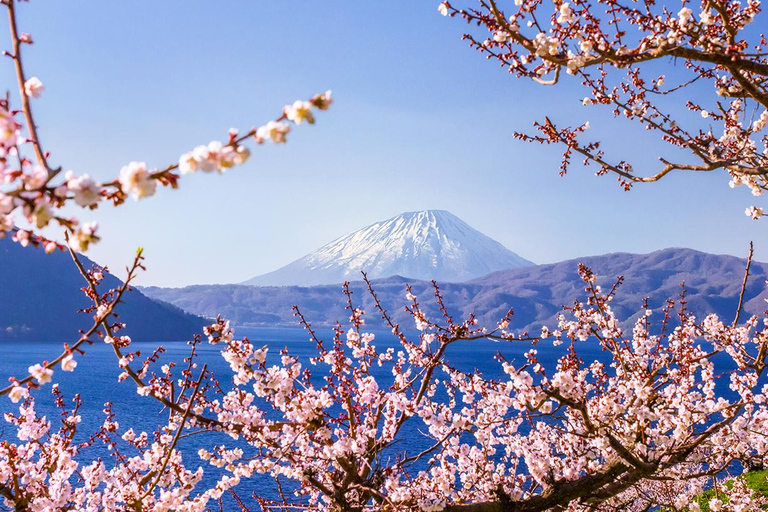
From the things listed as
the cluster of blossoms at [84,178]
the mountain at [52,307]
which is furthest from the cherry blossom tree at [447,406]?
the mountain at [52,307]

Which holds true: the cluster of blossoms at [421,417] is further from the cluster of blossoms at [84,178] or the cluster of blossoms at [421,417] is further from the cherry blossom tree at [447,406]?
the cluster of blossoms at [84,178]

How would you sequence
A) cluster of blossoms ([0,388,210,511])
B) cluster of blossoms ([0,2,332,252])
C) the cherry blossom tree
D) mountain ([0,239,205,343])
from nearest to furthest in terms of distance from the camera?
1. cluster of blossoms ([0,2,332,252])
2. the cherry blossom tree
3. cluster of blossoms ([0,388,210,511])
4. mountain ([0,239,205,343])

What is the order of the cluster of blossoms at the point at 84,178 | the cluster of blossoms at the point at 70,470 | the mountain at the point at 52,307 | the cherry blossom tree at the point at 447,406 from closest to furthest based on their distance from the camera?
1. the cluster of blossoms at the point at 84,178
2. the cherry blossom tree at the point at 447,406
3. the cluster of blossoms at the point at 70,470
4. the mountain at the point at 52,307

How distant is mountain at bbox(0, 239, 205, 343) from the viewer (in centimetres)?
12750

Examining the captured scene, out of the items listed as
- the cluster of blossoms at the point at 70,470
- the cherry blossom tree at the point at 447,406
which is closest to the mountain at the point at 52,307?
the cluster of blossoms at the point at 70,470

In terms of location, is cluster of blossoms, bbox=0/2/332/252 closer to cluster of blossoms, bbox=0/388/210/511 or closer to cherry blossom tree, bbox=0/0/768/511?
cherry blossom tree, bbox=0/0/768/511

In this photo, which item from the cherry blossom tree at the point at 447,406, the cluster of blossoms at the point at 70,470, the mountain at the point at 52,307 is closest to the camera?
the cherry blossom tree at the point at 447,406

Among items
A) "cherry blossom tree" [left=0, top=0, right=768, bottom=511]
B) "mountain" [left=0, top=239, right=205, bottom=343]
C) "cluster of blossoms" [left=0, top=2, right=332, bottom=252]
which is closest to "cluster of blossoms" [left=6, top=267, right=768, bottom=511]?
"cherry blossom tree" [left=0, top=0, right=768, bottom=511]

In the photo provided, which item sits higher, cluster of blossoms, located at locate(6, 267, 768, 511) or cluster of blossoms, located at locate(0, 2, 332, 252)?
cluster of blossoms, located at locate(0, 2, 332, 252)

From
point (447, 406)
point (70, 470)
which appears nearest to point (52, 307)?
point (70, 470)

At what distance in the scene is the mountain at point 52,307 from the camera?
418ft

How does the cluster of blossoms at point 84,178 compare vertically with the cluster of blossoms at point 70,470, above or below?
above

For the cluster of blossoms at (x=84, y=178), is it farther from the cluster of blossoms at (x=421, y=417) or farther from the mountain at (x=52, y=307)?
the mountain at (x=52, y=307)

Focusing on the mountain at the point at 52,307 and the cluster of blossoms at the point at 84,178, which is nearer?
the cluster of blossoms at the point at 84,178
